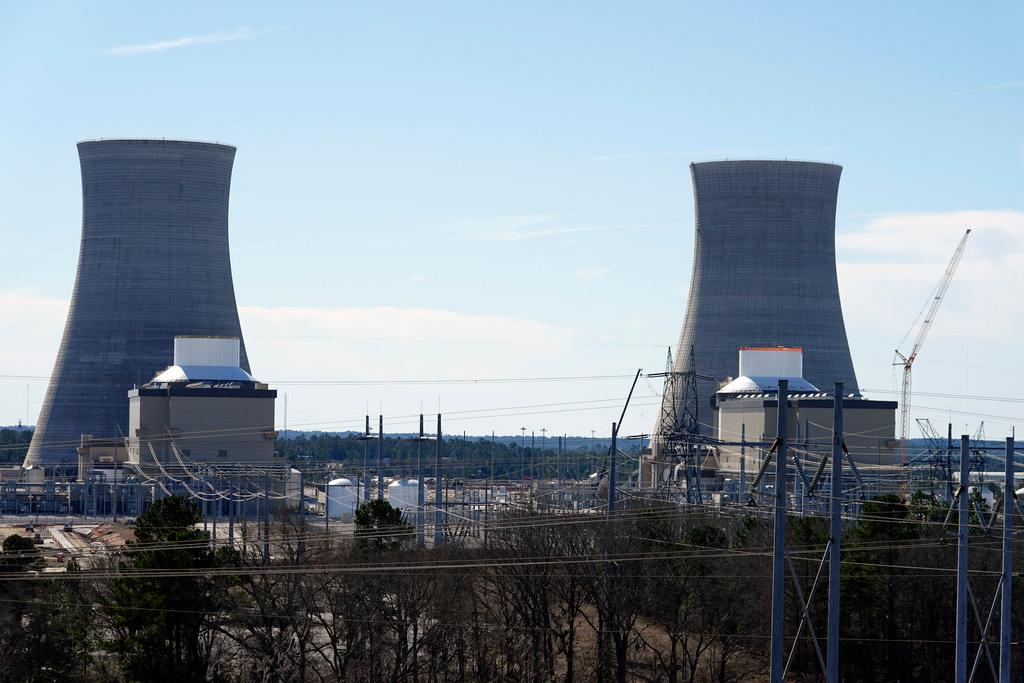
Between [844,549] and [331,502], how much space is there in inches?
1295

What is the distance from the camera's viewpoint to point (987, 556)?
28.0m

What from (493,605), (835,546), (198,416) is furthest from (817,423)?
(835,546)

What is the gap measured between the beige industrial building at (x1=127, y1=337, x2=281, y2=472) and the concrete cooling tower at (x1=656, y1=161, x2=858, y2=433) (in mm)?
16301

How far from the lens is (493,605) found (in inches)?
1130

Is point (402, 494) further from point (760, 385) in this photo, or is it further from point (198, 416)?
point (760, 385)

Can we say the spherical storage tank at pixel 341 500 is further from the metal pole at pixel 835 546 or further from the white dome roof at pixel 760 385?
the metal pole at pixel 835 546

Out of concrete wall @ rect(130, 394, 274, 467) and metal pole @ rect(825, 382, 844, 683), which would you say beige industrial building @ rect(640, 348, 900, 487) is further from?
metal pole @ rect(825, 382, 844, 683)

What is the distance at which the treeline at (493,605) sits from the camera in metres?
23.5

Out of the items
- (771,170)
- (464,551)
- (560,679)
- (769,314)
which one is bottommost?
(560,679)

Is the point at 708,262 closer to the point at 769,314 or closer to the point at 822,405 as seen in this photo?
the point at 769,314

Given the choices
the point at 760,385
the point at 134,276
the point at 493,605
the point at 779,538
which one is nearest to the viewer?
the point at 779,538

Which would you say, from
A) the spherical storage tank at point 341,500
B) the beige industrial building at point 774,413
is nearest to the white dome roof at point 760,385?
the beige industrial building at point 774,413

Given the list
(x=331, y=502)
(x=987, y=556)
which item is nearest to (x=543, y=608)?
(x=987, y=556)

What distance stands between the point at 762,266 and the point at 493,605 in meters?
34.9
